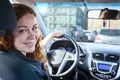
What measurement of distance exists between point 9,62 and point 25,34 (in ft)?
1.71

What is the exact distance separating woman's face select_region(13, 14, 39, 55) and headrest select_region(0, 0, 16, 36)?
583 millimetres

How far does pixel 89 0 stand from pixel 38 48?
99cm

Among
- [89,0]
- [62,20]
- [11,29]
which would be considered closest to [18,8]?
[11,29]

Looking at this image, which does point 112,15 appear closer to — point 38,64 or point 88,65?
point 88,65

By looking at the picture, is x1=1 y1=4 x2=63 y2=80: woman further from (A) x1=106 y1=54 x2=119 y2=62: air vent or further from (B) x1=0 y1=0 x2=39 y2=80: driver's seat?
(A) x1=106 y1=54 x2=119 y2=62: air vent

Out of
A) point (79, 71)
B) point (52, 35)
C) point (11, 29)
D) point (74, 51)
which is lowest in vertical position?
point (79, 71)

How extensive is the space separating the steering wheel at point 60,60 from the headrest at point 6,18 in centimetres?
255

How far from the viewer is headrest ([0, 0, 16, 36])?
7.54ft

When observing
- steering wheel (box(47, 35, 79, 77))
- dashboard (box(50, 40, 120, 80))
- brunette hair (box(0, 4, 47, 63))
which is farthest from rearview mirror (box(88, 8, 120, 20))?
brunette hair (box(0, 4, 47, 63))

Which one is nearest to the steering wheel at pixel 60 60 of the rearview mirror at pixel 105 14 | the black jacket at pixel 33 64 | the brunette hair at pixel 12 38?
the rearview mirror at pixel 105 14

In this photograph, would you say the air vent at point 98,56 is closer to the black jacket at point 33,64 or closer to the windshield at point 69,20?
the windshield at point 69,20

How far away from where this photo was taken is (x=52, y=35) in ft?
14.3

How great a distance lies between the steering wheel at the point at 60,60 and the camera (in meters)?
4.91

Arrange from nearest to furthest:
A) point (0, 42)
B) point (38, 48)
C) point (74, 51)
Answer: point (0, 42) < point (38, 48) < point (74, 51)
